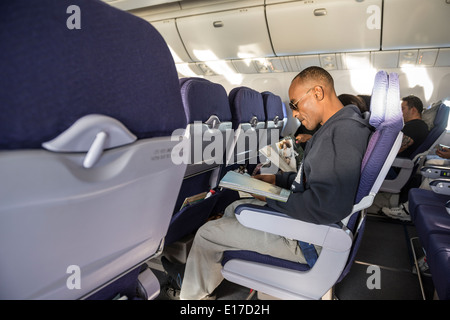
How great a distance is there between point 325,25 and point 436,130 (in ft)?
7.23

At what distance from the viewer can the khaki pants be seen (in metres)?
1.52

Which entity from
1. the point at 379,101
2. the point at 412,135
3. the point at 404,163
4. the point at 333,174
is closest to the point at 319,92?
the point at 379,101

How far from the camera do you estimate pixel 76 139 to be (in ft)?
1.81

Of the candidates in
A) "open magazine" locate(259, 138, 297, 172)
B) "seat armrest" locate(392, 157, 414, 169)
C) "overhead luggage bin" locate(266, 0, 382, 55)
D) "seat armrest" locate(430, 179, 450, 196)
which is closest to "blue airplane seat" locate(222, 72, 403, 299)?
"open magazine" locate(259, 138, 297, 172)

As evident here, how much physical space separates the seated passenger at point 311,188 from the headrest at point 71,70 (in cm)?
97

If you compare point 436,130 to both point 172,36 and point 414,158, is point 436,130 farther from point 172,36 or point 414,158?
point 172,36

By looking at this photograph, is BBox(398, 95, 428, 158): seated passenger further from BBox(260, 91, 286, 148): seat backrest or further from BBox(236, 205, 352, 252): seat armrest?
BBox(236, 205, 352, 252): seat armrest

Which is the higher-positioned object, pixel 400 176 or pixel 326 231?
pixel 326 231

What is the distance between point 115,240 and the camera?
29.2 inches

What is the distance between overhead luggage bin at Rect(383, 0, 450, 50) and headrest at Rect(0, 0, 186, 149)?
433 cm

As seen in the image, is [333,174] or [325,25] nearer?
[333,174]

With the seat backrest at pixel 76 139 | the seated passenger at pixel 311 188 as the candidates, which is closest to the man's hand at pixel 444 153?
the seated passenger at pixel 311 188
